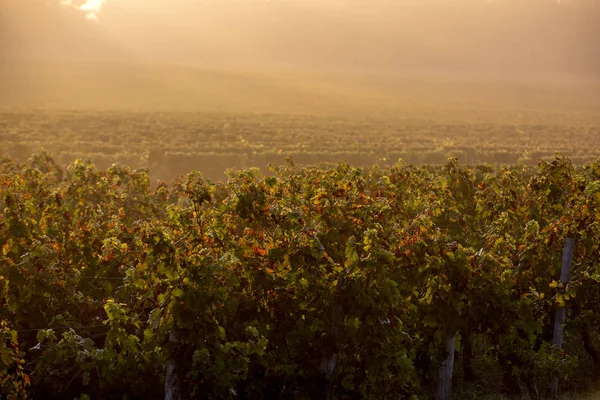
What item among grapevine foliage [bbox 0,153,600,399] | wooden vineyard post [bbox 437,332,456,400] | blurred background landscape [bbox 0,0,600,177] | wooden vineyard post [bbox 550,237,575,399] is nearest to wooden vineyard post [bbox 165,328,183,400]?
grapevine foliage [bbox 0,153,600,399]

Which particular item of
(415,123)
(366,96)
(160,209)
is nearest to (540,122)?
(415,123)

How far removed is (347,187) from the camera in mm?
10945

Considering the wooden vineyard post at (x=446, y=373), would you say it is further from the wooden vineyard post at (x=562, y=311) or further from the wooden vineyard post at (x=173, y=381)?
the wooden vineyard post at (x=173, y=381)

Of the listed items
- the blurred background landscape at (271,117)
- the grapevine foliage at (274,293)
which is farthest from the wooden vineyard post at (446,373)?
the blurred background landscape at (271,117)

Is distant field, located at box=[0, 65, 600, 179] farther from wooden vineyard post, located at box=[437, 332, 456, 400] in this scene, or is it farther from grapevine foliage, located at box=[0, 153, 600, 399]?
wooden vineyard post, located at box=[437, 332, 456, 400]

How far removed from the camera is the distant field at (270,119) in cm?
5147

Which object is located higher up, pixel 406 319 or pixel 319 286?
pixel 319 286

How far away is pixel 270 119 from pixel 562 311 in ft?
231

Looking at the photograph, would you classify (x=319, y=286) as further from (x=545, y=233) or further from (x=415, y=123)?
(x=415, y=123)

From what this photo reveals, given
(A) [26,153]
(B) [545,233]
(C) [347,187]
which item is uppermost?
(C) [347,187]

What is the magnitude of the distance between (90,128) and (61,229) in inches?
2140

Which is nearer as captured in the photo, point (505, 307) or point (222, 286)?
point (222, 286)

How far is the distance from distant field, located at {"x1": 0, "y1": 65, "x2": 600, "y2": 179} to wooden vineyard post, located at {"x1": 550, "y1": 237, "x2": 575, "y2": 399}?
3354cm

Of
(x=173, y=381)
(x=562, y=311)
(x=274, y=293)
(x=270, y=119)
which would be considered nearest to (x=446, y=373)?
(x=562, y=311)
